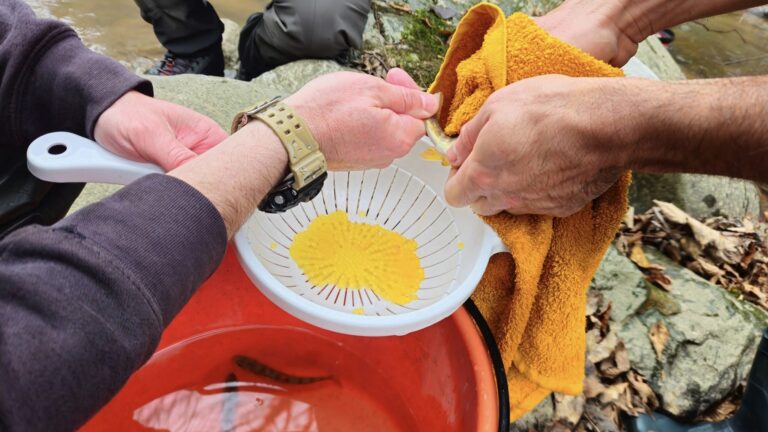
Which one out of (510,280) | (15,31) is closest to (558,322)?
(510,280)

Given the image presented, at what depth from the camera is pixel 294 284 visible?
44.7 inches

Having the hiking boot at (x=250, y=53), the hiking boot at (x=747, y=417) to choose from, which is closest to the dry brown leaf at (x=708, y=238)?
the hiking boot at (x=747, y=417)

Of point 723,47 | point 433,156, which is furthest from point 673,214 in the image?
point 723,47

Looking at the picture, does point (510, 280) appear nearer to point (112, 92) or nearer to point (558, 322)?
point (558, 322)

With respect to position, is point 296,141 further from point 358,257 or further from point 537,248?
point 537,248

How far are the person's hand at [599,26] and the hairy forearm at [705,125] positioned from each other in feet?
1.22

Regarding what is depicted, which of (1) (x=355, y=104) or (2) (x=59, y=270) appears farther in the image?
(1) (x=355, y=104)

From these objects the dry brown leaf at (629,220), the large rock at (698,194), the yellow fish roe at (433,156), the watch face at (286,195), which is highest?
the watch face at (286,195)

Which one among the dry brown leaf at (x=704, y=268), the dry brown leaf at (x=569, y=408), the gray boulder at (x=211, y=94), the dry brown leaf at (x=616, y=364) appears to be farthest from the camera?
the dry brown leaf at (x=704, y=268)

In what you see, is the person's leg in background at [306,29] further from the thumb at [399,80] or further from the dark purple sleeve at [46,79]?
the dark purple sleeve at [46,79]

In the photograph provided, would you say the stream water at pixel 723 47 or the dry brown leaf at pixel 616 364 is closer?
A: the dry brown leaf at pixel 616 364

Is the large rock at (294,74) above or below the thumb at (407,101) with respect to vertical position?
below

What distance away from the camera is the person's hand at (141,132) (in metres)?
0.96

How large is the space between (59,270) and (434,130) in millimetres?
785
